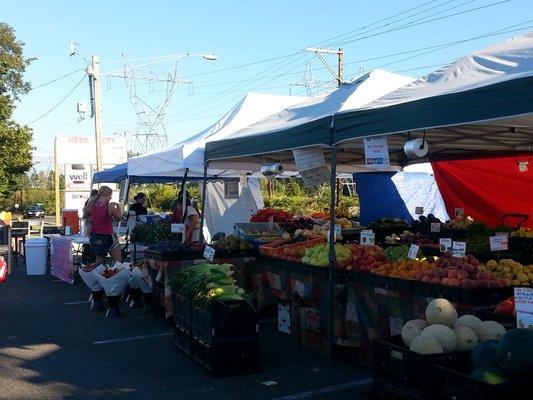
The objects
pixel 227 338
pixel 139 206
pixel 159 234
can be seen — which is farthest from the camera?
pixel 139 206

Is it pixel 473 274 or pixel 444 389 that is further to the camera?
pixel 473 274

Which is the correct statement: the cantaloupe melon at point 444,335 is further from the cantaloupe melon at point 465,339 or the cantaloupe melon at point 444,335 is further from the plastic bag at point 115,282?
the plastic bag at point 115,282

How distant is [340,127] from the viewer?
19.6 ft

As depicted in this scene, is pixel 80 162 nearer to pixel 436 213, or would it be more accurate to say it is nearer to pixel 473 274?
pixel 436 213

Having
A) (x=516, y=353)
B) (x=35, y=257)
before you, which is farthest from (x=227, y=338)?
(x=35, y=257)

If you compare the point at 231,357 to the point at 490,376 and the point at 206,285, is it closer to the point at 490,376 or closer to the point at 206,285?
the point at 206,285

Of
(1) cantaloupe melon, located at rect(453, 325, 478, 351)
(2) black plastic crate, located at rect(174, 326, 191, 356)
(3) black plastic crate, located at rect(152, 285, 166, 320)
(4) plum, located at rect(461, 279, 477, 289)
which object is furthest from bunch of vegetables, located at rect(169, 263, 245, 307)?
(1) cantaloupe melon, located at rect(453, 325, 478, 351)

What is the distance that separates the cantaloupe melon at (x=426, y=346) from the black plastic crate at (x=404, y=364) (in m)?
0.04

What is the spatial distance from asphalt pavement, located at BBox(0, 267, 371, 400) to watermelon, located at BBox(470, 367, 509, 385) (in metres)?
1.94

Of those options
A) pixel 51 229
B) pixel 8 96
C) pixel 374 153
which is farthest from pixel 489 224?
pixel 8 96

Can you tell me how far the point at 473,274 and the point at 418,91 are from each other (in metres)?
1.73

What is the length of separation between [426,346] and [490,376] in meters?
0.61

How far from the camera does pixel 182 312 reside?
21.6 ft

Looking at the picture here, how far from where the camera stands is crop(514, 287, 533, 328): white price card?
3.92 meters
